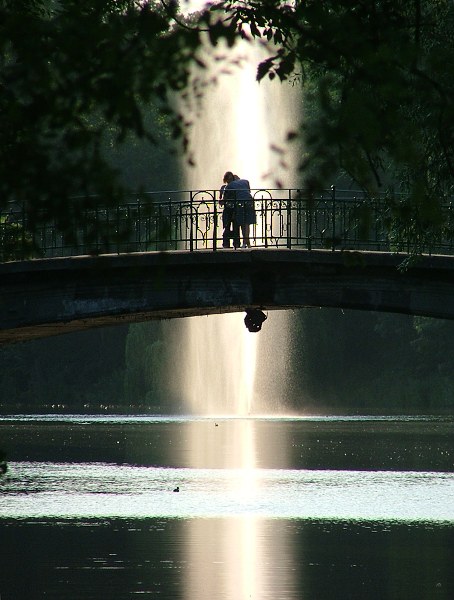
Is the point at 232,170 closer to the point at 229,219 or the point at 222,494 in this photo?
Answer: the point at 229,219

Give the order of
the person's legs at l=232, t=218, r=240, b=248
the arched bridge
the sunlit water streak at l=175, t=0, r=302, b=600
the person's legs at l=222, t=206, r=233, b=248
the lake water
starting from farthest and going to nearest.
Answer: the sunlit water streak at l=175, t=0, r=302, b=600, the person's legs at l=222, t=206, r=233, b=248, the person's legs at l=232, t=218, r=240, b=248, the arched bridge, the lake water

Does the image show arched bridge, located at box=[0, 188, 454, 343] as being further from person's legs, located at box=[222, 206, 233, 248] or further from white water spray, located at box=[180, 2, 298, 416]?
white water spray, located at box=[180, 2, 298, 416]

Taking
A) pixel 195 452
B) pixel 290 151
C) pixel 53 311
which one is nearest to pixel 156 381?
pixel 290 151

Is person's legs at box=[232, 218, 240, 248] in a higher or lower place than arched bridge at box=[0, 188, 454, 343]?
higher

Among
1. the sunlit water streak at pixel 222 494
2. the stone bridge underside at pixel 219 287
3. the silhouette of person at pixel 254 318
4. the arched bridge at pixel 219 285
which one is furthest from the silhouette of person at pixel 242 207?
the sunlit water streak at pixel 222 494

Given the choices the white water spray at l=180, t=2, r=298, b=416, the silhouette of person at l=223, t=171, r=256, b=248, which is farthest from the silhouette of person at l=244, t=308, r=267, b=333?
the white water spray at l=180, t=2, r=298, b=416

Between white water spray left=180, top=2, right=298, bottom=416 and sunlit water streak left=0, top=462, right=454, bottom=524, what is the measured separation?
28674 millimetres

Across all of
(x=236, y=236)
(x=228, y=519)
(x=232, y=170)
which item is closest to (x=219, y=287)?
(x=236, y=236)

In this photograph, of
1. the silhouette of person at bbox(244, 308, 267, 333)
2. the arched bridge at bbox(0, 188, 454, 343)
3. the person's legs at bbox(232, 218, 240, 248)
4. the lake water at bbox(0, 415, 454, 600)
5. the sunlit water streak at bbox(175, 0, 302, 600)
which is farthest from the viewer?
the sunlit water streak at bbox(175, 0, 302, 600)

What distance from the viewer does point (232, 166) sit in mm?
56625

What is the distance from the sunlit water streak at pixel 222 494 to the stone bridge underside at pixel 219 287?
256 cm

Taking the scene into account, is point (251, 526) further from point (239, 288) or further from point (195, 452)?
point (195, 452)

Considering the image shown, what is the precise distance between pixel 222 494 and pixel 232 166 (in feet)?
116

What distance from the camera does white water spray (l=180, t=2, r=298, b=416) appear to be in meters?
56.6
